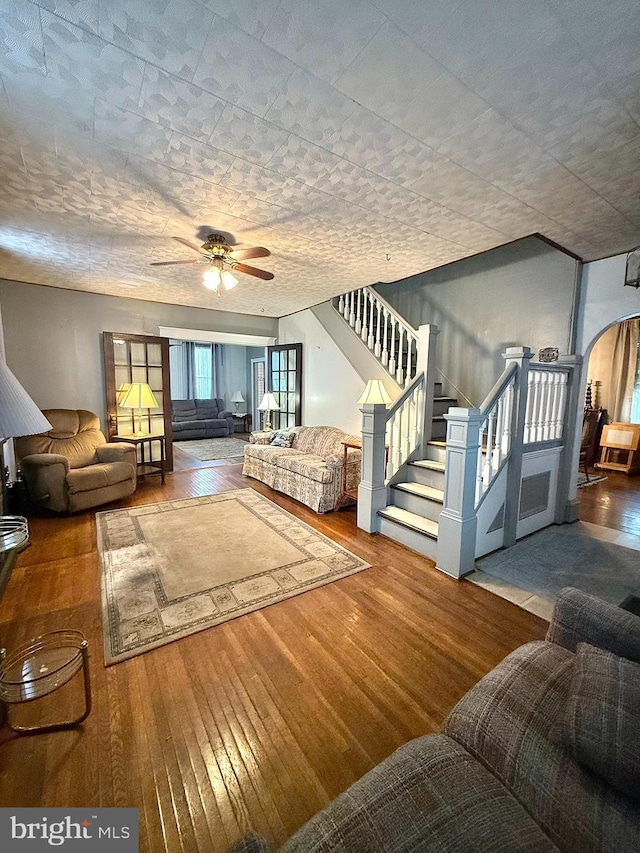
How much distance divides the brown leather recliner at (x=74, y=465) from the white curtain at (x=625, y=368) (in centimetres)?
786

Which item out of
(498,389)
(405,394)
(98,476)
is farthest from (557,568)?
(98,476)

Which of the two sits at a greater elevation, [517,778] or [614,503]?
[517,778]

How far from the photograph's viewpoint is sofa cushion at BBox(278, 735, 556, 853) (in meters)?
0.69

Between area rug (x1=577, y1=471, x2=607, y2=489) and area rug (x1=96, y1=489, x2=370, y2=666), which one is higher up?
area rug (x1=577, y1=471, x2=607, y2=489)

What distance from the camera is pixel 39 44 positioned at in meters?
1.31

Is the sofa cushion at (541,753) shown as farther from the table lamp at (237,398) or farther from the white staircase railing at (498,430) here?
the table lamp at (237,398)

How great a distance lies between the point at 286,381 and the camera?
259 inches

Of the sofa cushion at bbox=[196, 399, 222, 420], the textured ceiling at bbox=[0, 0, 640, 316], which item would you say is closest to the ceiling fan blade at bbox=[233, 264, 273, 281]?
the textured ceiling at bbox=[0, 0, 640, 316]

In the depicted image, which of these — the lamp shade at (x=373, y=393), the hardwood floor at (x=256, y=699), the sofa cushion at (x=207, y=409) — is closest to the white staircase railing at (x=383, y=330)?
the lamp shade at (x=373, y=393)

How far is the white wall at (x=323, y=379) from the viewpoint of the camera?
5218 millimetres

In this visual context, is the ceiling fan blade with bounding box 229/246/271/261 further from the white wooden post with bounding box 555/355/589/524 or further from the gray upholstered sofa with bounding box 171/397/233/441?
the gray upholstered sofa with bounding box 171/397/233/441

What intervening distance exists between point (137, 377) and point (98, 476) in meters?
Result: 2.17

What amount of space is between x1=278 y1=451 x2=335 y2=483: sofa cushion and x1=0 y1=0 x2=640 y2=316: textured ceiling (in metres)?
2.37

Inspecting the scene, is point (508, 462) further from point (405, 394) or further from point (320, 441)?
point (320, 441)
